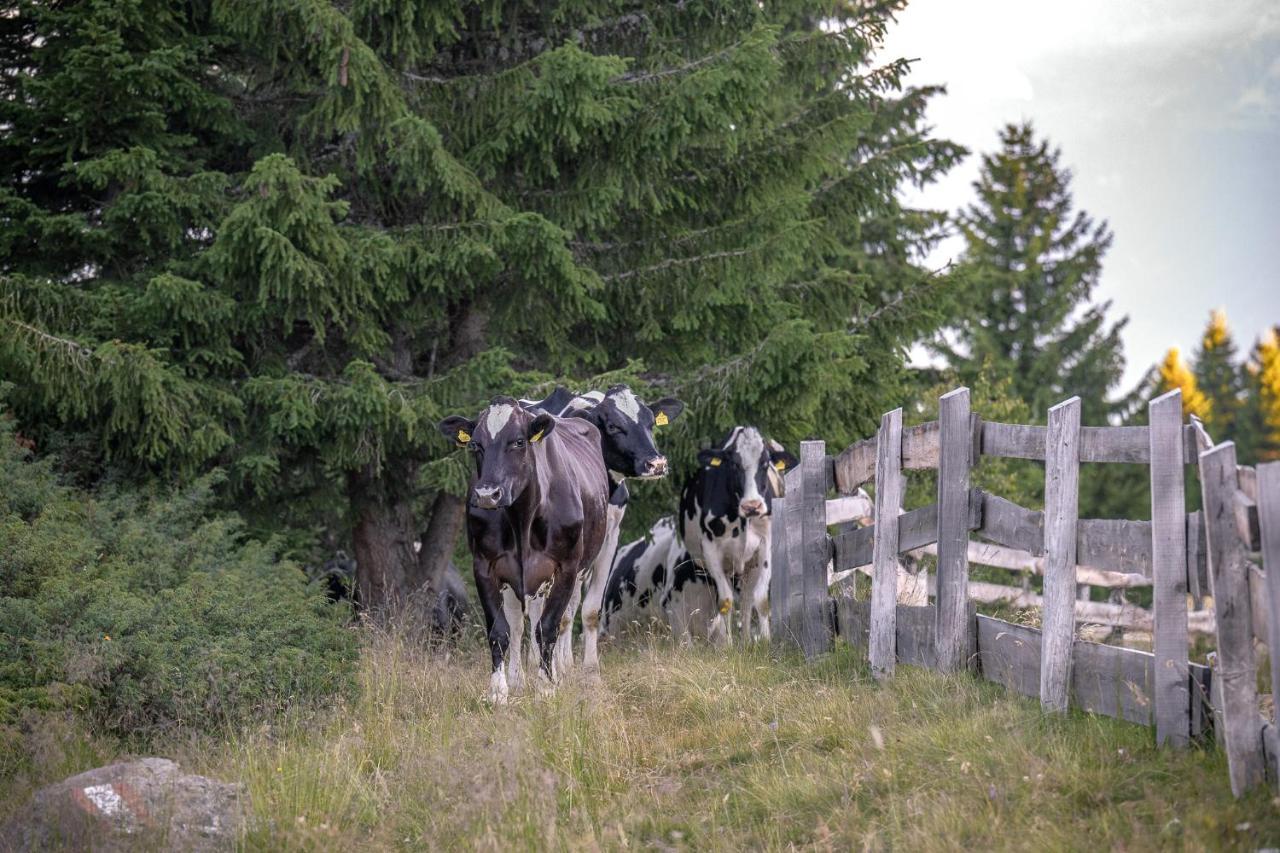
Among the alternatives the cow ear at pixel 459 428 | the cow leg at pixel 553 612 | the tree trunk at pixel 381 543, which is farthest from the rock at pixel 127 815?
the tree trunk at pixel 381 543

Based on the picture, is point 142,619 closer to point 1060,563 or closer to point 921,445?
point 921,445

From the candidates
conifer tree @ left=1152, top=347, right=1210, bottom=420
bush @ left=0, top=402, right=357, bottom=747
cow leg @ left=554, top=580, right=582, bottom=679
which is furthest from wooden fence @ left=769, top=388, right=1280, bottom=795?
conifer tree @ left=1152, top=347, right=1210, bottom=420

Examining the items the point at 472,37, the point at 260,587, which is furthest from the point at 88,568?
the point at 472,37

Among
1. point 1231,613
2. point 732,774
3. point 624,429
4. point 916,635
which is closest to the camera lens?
point 1231,613

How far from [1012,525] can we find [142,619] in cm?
531

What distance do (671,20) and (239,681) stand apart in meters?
9.01

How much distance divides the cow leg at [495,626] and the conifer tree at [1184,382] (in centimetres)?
4076

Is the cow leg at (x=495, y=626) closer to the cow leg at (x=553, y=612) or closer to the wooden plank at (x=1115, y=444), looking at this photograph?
the cow leg at (x=553, y=612)

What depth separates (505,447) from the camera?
785 centimetres

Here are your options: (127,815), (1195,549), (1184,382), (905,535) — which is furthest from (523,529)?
(1184,382)

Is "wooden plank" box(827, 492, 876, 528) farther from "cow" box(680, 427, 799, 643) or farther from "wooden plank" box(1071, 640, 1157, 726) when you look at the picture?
"wooden plank" box(1071, 640, 1157, 726)

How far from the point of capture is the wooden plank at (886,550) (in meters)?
7.66

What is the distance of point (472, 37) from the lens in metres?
13.5

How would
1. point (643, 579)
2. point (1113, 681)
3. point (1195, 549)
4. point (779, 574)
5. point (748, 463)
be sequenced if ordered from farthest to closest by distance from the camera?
1. point (643, 579)
2. point (748, 463)
3. point (779, 574)
4. point (1113, 681)
5. point (1195, 549)
